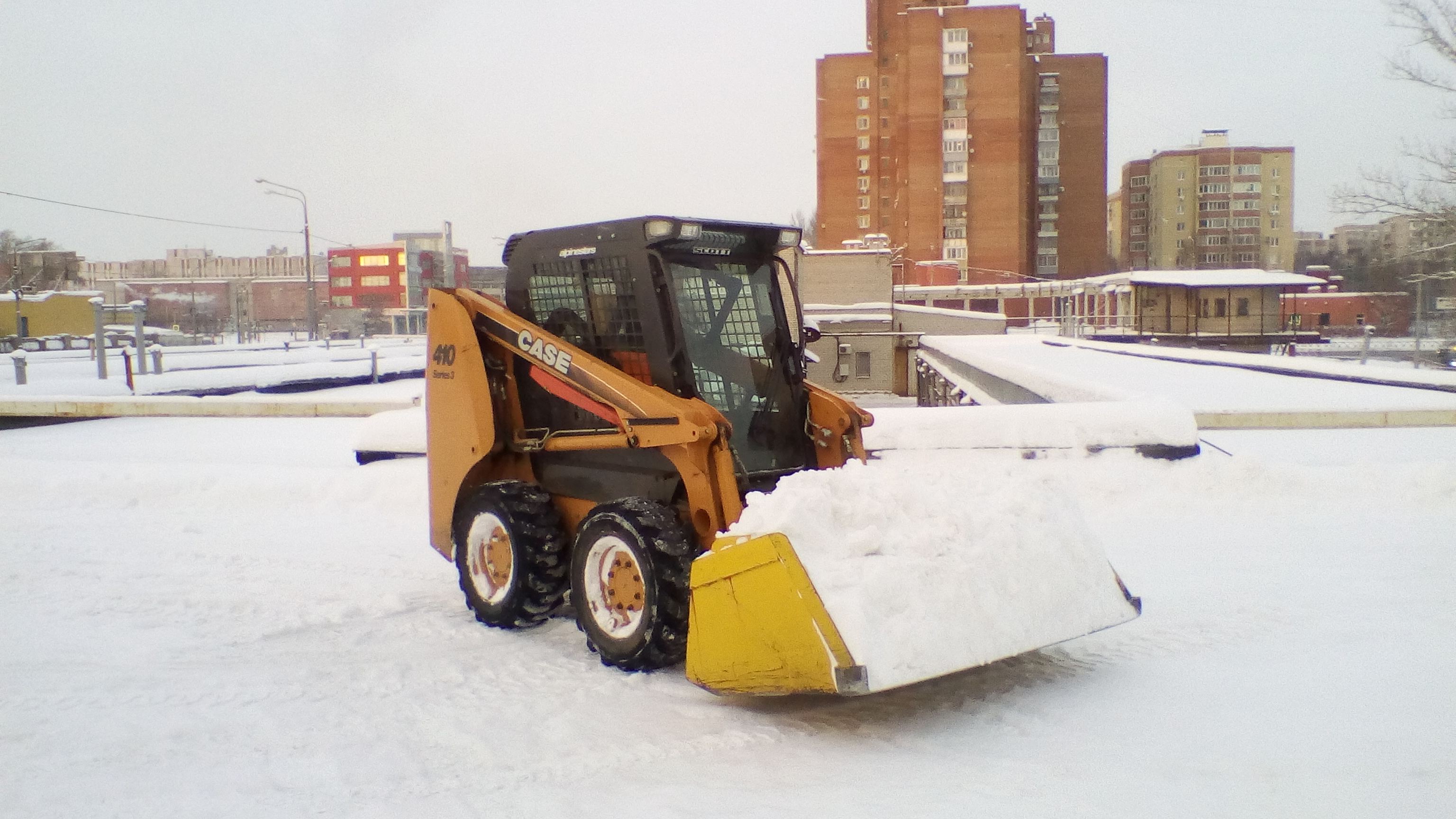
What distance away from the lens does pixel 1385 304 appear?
59062 millimetres

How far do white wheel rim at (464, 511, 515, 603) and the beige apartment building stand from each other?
10581cm

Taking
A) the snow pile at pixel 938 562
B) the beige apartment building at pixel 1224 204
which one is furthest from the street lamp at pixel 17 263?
the beige apartment building at pixel 1224 204

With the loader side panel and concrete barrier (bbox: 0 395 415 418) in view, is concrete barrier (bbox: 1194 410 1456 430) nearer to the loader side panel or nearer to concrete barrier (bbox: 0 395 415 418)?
the loader side panel

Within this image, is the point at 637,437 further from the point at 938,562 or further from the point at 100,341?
the point at 100,341

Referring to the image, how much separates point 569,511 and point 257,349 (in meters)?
39.5

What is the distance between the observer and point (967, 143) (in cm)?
7500

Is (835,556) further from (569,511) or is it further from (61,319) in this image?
(61,319)

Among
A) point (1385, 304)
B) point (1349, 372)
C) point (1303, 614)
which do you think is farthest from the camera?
point (1385, 304)

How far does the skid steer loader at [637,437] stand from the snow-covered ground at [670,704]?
29 centimetres

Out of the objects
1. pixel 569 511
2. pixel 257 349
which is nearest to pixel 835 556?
pixel 569 511

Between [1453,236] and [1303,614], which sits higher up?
[1453,236]

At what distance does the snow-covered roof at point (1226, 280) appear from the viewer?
4228 centimetres

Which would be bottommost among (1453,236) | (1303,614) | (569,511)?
(1303,614)

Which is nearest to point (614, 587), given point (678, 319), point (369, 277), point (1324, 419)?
point (678, 319)
